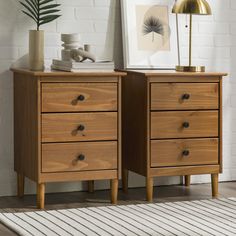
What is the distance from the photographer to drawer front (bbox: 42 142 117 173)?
408cm

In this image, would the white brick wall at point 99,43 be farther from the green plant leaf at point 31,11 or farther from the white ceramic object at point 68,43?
the white ceramic object at point 68,43

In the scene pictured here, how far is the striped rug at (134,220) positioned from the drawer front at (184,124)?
393 millimetres

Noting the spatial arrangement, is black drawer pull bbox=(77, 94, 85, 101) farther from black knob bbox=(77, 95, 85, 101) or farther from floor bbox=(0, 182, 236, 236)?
floor bbox=(0, 182, 236, 236)

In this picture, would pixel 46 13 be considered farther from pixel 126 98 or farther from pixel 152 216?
pixel 152 216

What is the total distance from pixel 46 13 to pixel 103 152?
33.7 inches

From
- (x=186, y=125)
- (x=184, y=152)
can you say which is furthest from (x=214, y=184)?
(x=186, y=125)

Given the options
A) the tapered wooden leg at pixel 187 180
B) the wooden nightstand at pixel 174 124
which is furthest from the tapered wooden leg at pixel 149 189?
the tapered wooden leg at pixel 187 180

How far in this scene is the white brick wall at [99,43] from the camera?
4.45 metres

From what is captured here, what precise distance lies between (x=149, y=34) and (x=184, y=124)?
0.70 m

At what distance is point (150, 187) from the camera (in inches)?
171

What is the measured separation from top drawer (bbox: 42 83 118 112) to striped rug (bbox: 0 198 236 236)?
0.54 m

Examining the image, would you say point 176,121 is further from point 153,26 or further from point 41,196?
point 41,196

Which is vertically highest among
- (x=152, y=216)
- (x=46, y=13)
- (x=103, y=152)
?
(x=46, y=13)

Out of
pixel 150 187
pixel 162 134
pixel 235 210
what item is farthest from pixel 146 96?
pixel 235 210
